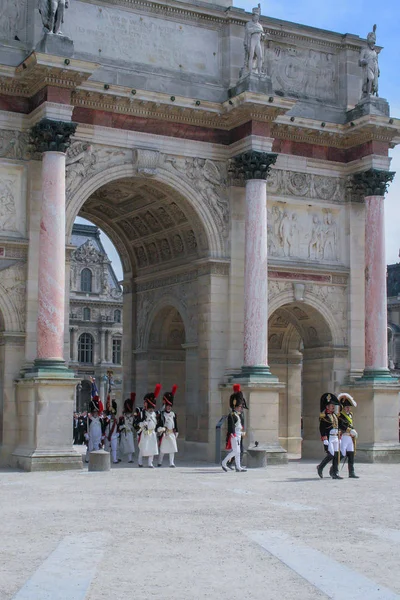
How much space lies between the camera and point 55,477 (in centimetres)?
2258

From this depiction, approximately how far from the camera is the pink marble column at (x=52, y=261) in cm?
2561

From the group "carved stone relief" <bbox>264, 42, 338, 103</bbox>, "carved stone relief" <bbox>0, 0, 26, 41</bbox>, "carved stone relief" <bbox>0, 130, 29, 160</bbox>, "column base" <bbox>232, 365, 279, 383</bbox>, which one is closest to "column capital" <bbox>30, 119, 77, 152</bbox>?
"carved stone relief" <bbox>0, 130, 29, 160</bbox>

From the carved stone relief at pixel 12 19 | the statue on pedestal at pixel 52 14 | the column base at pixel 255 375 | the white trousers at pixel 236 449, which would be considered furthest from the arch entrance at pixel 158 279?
the carved stone relief at pixel 12 19

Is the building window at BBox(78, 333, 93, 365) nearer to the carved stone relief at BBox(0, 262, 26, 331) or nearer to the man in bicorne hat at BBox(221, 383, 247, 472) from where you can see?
the carved stone relief at BBox(0, 262, 26, 331)

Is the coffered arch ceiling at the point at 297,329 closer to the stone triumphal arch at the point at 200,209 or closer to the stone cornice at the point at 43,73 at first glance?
the stone triumphal arch at the point at 200,209

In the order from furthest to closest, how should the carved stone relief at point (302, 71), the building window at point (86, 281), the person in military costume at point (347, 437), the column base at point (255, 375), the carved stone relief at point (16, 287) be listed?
1. the building window at point (86, 281)
2. the carved stone relief at point (302, 71)
3. the column base at point (255, 375)
4. the carved stone relief at point (16, 287)
5. the person in military costume at point (347, 437)

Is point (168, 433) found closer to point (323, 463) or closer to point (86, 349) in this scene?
point (323, 463)

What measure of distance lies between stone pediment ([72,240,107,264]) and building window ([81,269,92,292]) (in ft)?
3.70

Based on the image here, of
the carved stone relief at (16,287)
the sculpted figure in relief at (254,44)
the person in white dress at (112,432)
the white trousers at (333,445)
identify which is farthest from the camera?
the sculpted figure in relief at (254,44)

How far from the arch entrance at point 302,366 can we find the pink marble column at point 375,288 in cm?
120

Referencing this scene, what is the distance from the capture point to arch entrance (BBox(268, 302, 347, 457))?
31562 millimetres

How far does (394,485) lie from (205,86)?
14.0 meters

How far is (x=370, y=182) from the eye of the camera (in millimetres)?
31391

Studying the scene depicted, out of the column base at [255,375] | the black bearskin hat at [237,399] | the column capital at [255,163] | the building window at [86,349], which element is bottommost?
the black bearskin hat at [237,399]
